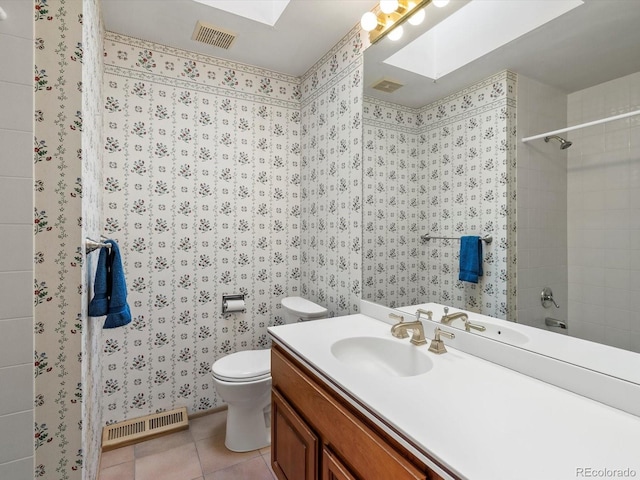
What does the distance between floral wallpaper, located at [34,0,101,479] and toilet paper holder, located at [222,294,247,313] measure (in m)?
1.11

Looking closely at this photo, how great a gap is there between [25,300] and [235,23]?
5.74ft

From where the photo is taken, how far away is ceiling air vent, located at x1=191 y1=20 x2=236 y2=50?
1.92m

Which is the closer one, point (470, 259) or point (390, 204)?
point (470, 259)

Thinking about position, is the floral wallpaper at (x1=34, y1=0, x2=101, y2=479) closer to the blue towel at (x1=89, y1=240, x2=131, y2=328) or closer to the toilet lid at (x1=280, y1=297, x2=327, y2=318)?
the blue towel at (x1=89, y1=240, x2=131, y2=328)

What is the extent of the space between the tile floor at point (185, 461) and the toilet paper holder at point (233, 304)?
30.4 inches

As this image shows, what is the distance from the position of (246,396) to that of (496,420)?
1422mm

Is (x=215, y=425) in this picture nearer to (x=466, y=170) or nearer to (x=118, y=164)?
(x=118, y=164)

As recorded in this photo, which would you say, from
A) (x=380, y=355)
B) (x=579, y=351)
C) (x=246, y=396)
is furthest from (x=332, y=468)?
(x=246, y=396)

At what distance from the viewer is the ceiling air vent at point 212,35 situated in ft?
6.30

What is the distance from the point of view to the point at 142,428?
2008mm

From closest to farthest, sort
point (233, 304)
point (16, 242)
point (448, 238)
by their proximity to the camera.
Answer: point (16, 242)
point (448, 238)
point (233, 304)

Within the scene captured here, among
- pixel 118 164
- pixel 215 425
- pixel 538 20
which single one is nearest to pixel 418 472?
pixel 538 20

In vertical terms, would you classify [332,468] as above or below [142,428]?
above

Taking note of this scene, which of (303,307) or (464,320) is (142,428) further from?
(464,320)
